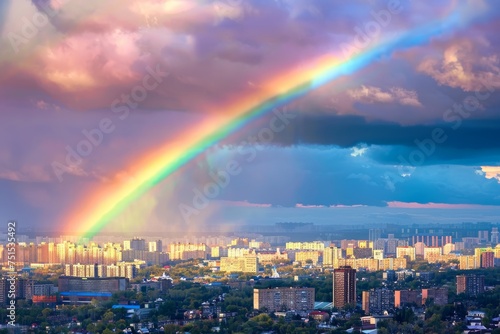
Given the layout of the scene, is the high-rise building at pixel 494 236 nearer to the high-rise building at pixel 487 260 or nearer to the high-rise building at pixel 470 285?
the high-rise building at pixel 487 260

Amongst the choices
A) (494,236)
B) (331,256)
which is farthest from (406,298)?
(494,236)

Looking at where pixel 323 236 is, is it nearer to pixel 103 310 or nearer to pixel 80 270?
pixel 80 270

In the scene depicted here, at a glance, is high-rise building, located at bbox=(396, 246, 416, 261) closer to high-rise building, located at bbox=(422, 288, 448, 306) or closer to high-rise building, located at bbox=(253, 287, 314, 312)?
high-rise building, located at bbox=(422, 288, 448, 306)

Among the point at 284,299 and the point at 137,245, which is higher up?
the point at 137,245

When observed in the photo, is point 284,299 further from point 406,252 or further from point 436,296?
point 406,252

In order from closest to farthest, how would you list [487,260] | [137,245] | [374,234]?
[487,260], [137,245], [374,234]

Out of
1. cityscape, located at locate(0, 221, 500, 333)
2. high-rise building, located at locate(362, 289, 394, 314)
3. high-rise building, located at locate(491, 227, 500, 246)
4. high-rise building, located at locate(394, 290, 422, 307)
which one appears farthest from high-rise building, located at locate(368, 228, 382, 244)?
high-rise building, located at locate(362, 289, 394, 314)

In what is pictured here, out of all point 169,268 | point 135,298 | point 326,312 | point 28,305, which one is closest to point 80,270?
point 169,268
